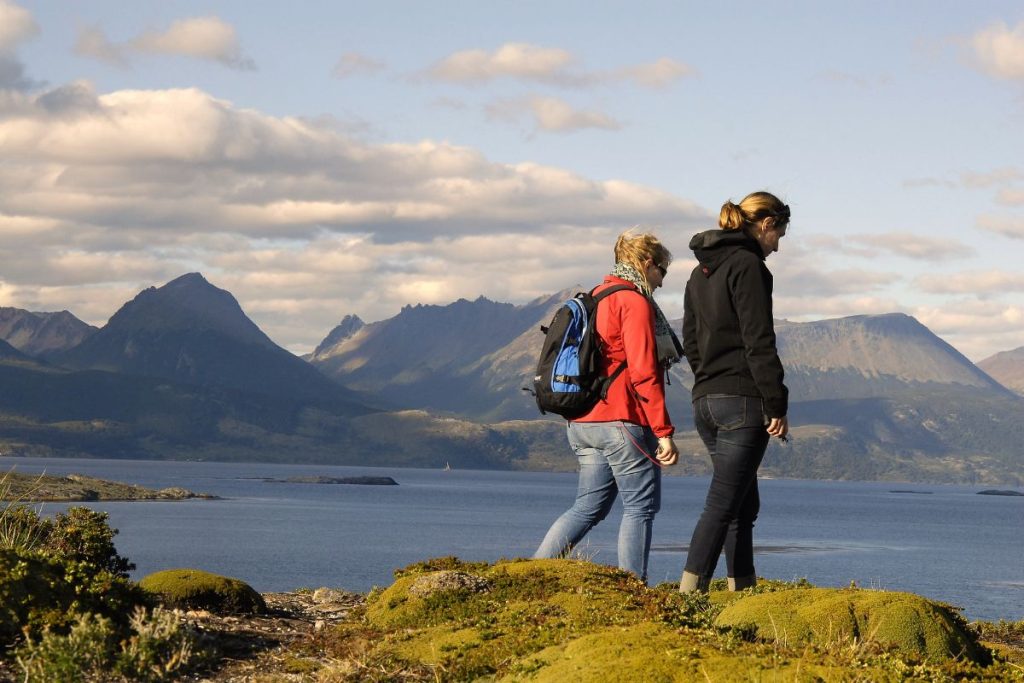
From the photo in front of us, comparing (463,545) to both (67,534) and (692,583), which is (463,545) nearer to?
(67,534)

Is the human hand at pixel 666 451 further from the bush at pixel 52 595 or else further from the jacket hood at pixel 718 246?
the bush at pixel 52 595

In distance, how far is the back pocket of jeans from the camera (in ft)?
29.4

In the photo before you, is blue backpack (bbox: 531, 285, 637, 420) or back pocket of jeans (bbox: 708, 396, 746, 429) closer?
back pocket of jeans (bbox: 708, 396, 746, 429)

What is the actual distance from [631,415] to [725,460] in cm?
115

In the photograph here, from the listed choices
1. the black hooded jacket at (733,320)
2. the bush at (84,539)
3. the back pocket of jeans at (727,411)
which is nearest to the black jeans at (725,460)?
the back pocket of jeans at (727,411)

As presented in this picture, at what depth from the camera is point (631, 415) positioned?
1003cm

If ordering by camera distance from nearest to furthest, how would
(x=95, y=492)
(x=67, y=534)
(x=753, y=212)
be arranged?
(x=753, y=212)
(x=67, y=534)
(x=95, y=492)

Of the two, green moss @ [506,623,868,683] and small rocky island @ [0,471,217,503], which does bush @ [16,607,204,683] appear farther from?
small rocky island @ [0,471,217,503]

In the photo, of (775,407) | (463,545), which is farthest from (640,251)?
(463,545)

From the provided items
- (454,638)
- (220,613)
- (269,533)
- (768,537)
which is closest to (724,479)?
(454,638)

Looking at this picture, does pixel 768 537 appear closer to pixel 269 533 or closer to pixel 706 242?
pixel 269 533

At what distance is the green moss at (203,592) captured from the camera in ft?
34.5

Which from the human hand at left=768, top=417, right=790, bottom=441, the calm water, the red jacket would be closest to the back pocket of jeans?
the human hand at left=768, top=417, right=790, bottom=441

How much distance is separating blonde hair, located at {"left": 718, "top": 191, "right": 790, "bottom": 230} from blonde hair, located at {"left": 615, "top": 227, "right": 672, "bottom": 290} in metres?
0.99
